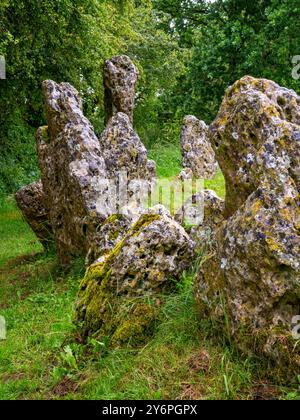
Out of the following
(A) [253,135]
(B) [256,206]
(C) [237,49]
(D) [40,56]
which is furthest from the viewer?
(C) [237,49]

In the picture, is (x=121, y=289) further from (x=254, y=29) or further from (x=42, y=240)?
(x=254, y=29)

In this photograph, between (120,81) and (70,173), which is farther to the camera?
(120,81)

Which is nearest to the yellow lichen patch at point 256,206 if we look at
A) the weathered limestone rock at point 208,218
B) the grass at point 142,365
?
the grass at point 142,365

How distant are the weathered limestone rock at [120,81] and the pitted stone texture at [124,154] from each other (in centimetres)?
138

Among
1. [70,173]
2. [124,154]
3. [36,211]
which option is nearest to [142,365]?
[70,173]

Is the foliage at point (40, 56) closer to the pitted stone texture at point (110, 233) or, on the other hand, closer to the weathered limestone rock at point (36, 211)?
the weathered limestone rock at point (36, 211)

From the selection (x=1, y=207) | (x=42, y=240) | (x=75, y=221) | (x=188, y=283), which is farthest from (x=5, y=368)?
(x=1, y=207)

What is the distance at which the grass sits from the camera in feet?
13.4

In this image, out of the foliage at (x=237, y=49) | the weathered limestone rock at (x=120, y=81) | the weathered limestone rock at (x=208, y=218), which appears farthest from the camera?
the foliage at (x=237, y=49)

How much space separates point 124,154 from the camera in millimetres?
10898

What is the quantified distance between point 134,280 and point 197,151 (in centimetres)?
1180

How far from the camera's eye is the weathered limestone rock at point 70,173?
8.24m

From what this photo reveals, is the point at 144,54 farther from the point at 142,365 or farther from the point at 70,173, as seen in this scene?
the point at 142,365

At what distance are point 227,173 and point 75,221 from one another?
12.3ft
